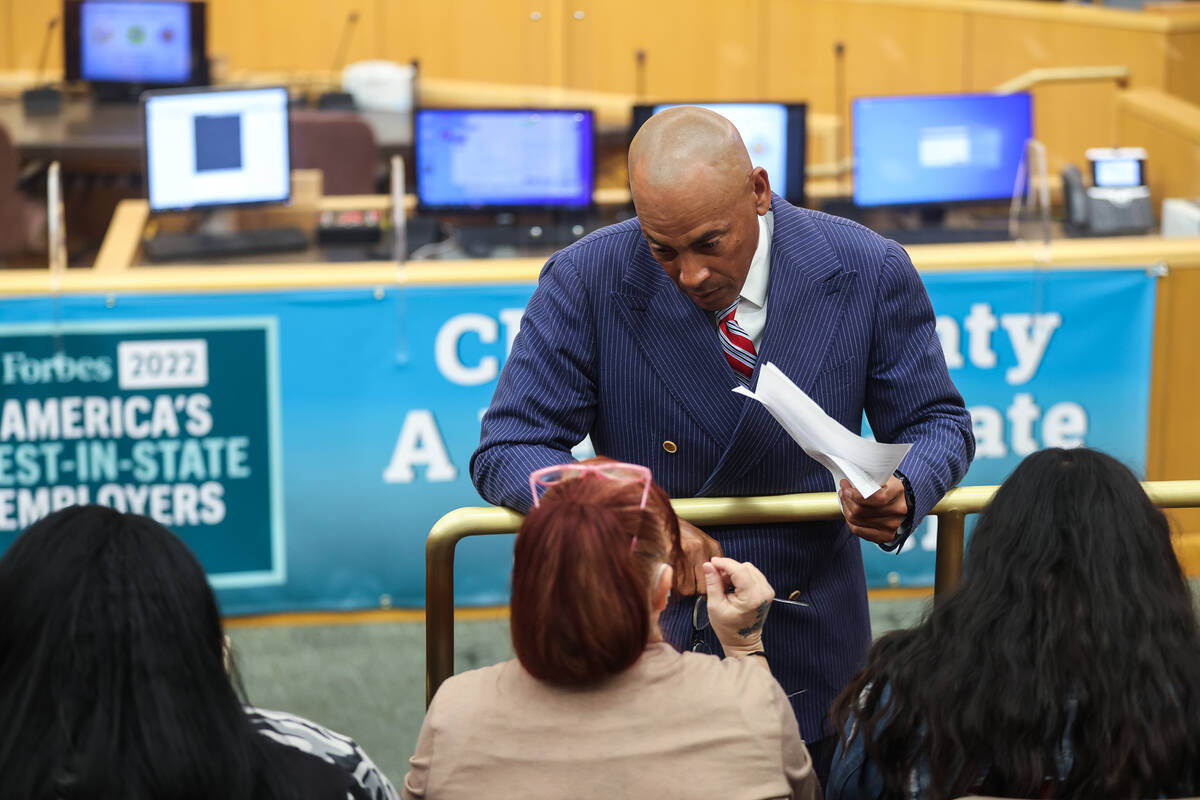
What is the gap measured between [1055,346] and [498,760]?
10.4 feet

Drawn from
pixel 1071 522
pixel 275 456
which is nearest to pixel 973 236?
pixel 275 456

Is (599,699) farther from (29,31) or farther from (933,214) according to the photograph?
(29,31)

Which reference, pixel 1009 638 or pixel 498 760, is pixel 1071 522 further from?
pixel 498 760

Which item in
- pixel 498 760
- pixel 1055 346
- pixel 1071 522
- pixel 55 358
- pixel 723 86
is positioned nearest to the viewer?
pixel 498 760

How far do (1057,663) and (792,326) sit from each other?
0.62 metres

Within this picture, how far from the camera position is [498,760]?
1.37 meters

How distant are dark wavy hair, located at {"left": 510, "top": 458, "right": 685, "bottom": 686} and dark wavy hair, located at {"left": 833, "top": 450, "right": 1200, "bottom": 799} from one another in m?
0.33

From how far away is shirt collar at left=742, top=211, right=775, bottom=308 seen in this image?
1907 millimetres

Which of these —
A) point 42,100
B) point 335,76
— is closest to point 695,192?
point 42,100

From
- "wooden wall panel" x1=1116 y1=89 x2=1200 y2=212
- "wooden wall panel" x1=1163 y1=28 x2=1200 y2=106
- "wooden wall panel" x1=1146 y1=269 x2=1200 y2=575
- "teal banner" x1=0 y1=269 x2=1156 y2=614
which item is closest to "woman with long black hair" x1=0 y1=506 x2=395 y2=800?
"teal banner" x1=0 y1=269 x2=1156 y2=614

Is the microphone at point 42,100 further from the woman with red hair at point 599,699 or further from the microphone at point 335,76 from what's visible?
the woman with red hair at point 599,699

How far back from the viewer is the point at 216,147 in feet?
16.8

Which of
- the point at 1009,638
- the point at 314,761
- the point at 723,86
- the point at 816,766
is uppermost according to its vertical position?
the point at 723,86

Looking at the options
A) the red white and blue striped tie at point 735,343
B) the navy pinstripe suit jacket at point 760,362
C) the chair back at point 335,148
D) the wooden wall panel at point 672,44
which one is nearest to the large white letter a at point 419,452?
the navy pinstripe suit jacket at point 760,362
